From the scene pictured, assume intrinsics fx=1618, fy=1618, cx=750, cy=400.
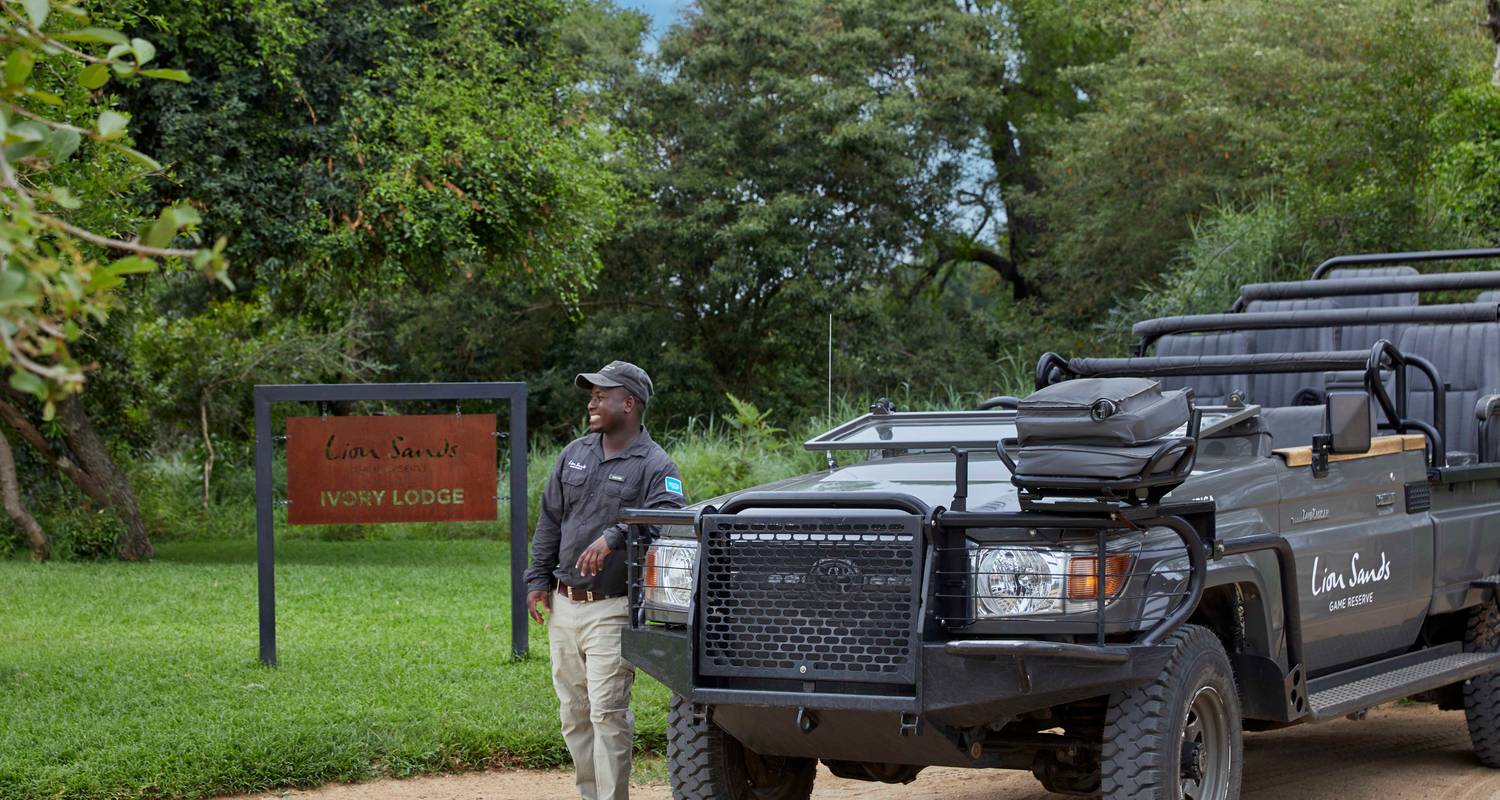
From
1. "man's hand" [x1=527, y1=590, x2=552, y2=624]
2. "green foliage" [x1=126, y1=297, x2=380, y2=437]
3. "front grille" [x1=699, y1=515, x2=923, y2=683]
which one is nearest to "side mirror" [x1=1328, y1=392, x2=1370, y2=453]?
"front grille" [x1=699, y1=515, x2=923, y2=683]

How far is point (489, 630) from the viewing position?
12.2 metres

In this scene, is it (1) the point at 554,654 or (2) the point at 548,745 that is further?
(2) the point at 548,745

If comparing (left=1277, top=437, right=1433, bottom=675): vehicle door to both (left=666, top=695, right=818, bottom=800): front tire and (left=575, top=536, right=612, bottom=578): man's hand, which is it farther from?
(left=575, top=536, right=612, bottom=578): man's hand

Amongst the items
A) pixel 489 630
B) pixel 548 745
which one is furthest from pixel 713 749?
pixel 489 630

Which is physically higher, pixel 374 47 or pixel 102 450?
pixel 374 47

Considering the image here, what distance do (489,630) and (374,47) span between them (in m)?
8.50

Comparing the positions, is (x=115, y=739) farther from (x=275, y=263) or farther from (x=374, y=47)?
(x=374, y=47)

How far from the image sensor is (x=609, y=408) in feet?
21.7

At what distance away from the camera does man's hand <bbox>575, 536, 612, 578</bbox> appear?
6332mm

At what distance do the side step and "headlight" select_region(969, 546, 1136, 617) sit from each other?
1.52m

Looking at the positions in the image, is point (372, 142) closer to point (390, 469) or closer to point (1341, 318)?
point (390, 469)

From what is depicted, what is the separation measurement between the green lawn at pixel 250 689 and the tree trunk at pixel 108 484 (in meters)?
2.47

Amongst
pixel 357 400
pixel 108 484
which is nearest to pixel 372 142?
pixel 108 484

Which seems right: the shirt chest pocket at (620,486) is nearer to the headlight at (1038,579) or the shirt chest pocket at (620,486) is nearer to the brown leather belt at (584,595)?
the brown leather belt at (584,595)
